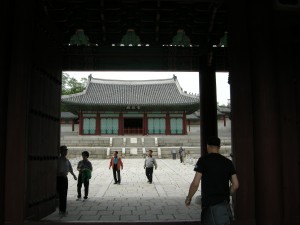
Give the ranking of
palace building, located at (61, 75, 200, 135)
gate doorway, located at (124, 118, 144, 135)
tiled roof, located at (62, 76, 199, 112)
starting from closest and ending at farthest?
1. tiled roof, located at (62, 76, 199, 112)
2. palace building, located at (61, 75, 200, 135)
3. gate doorway, located at (124, 118, 144, 135)

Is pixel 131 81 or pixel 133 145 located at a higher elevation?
pixel 131 81

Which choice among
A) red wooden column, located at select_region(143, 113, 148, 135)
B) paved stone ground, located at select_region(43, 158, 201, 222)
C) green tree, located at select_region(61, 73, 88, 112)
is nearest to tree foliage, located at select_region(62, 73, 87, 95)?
green tree, located at select_region(61, 73, 88, 112)

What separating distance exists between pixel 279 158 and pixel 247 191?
23.7 inches

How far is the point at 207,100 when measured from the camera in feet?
29.9

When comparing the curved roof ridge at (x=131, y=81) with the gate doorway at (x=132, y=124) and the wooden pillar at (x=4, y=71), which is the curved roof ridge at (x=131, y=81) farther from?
the wooden pillar at (x=4, y=71)

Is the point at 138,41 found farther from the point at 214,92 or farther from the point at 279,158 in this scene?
the point at 279,158

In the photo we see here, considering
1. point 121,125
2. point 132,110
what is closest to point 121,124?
point 121,125

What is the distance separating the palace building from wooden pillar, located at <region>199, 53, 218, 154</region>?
30.5m

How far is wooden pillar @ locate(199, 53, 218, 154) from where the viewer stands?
8.97 metres

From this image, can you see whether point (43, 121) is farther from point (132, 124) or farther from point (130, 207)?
point (132, 124)

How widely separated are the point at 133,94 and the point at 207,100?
33690mm

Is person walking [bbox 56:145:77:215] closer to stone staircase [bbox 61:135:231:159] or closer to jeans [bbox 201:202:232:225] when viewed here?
jeans [bbox 201:202:232:225]

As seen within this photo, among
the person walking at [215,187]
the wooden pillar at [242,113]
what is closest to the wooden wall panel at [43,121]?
the person walking at [215,187]

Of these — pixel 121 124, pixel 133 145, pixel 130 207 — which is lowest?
pixel 130 207
